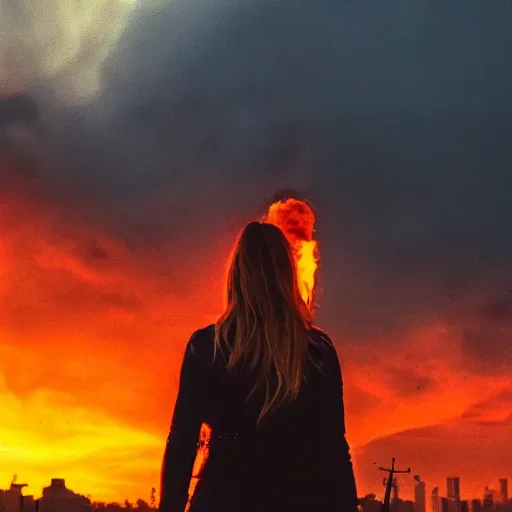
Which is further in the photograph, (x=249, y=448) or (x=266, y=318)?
(x=266, y=318)

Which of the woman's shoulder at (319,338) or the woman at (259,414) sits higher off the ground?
the woman's shoulder at (319,338)

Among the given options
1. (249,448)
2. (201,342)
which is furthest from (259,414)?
(201,342)

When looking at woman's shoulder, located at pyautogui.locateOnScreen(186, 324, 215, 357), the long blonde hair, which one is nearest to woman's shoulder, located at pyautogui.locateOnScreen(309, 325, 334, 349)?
the long blonde hair

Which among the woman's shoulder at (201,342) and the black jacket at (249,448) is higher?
the woman's shoulder at (201,342)

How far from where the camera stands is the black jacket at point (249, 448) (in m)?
6.71

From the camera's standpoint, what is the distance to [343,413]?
698 centimetres

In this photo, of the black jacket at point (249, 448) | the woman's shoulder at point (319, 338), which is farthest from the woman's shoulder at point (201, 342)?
the woman's shoulder at point (319, 338)

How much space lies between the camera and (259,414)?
6.70m

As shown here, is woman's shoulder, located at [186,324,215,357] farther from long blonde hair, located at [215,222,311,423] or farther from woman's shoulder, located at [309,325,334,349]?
woman's shoulder, located at [309,325,334,349]

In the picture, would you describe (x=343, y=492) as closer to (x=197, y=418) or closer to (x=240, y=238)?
(x=197, y=418)

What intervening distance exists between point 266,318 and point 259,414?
0.56 metres

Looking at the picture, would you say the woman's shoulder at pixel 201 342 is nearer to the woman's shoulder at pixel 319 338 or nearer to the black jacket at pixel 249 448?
the black jacket at pixel 249 448

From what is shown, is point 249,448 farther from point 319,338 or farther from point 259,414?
point 319,338

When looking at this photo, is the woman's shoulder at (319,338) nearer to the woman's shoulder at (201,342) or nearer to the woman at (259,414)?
the woman at (259,414)
